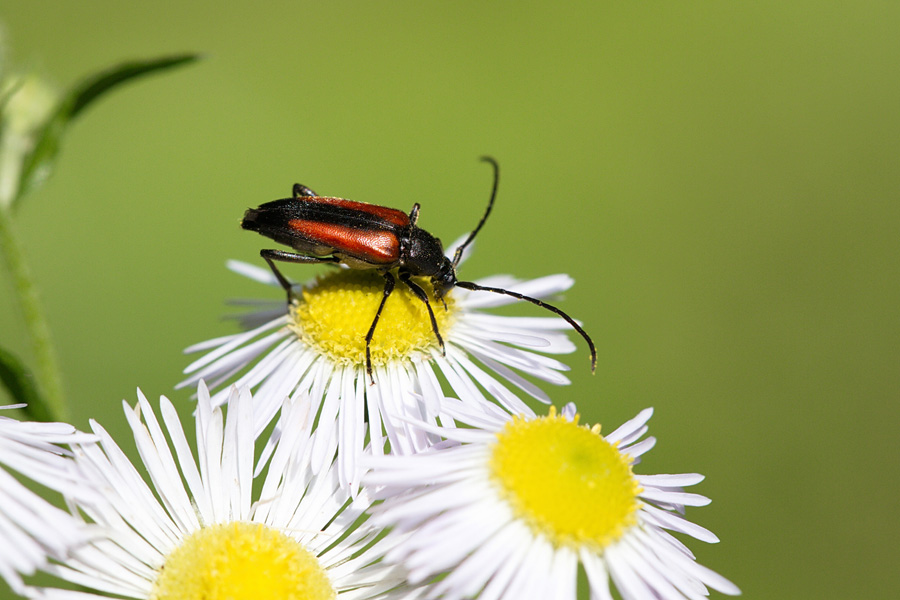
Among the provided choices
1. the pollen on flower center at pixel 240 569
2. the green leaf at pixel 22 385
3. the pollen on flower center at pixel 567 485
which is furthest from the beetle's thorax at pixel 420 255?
the green leaf at pixel 22 385

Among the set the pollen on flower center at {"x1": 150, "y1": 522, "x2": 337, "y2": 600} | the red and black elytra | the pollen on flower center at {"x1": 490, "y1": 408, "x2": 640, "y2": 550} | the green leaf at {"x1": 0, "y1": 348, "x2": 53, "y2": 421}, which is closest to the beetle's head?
the red and black elytra

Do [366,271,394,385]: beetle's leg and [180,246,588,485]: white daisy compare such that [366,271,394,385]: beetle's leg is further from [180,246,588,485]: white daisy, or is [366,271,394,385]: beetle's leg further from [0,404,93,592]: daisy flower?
[0,404,93,592]: daisy flower

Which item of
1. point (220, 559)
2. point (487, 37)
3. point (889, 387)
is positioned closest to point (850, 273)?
point (889, 387)

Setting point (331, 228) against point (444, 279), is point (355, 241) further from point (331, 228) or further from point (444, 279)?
point (444, 279)

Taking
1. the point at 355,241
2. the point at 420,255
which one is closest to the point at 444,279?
the point at 420,255

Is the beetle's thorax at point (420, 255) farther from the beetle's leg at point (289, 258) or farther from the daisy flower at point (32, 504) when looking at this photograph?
the daisy flower at point (32, 504)

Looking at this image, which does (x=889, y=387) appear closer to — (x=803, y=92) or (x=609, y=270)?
(x=609, y=270)
